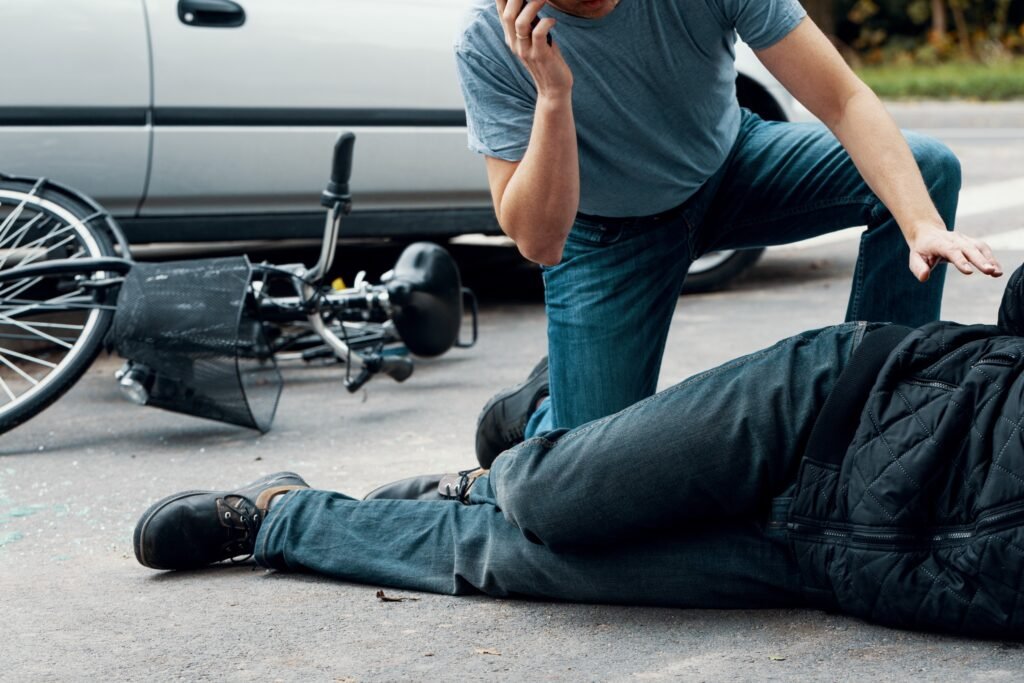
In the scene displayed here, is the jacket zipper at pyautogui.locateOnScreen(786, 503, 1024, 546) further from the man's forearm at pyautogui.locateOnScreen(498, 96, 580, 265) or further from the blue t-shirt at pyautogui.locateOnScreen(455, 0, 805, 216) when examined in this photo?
the blue t-shirt at pyautogui.locateOnScreen(455, 0, 805, 216)

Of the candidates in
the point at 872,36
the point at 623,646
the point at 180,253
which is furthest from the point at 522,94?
the point at 872,36

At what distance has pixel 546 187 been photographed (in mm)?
2742

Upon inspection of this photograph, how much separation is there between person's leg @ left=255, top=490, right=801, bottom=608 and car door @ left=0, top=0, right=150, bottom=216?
2.34 metres

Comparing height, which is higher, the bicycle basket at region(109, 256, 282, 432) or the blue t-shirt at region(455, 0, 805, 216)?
the blue t-shirt at region(455, 0, 805, 216)

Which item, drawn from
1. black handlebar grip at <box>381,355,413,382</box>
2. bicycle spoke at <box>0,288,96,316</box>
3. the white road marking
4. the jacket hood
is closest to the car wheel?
the white road marking

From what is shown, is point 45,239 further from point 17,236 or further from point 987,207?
point 987,207

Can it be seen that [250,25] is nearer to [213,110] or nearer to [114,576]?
[213,110]

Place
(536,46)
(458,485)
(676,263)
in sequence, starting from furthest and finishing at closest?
(676,263)
(458,485)
(536,46)

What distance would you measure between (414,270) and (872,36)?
17.2 m

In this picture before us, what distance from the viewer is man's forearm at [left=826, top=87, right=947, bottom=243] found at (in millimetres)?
2678

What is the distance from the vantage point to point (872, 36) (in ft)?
67.8

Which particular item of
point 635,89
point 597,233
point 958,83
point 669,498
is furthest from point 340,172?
point 958,83

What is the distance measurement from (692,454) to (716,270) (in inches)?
144

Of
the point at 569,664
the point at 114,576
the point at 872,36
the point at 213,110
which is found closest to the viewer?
the point at 569,664
